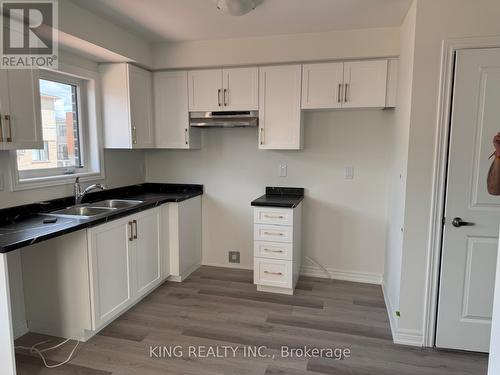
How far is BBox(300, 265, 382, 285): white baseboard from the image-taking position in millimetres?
3463

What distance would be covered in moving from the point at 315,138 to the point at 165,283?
2207 millimetres

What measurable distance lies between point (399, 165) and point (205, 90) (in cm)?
202

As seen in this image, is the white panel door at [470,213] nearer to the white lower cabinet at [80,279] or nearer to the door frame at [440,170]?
the door frame at [440,170]

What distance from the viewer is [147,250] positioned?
3.01 metres

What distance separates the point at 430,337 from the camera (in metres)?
2.37

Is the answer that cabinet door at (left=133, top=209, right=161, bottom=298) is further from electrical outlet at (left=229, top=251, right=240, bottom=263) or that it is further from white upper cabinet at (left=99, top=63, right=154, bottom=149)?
electrical outlet at (left=229, top=251, right=240, bottom=263)

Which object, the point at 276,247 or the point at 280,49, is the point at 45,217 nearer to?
the point at 276,247

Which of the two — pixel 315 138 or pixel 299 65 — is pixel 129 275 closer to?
pixel 315 138

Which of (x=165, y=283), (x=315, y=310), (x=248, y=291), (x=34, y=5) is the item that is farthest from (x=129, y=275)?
(x=34, y=5)

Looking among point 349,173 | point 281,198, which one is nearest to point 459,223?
point 349,173

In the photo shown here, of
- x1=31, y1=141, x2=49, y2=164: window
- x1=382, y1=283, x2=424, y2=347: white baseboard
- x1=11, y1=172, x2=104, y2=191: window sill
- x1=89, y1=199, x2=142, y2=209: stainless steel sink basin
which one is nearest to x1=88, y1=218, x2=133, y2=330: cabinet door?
x1=89, y1=199, x2=142, y2=209: stainless steel sink basin

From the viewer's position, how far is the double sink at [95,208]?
2622 mm

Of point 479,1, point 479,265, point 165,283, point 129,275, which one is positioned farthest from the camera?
point 165,283

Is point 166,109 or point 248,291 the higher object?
point 166,109
